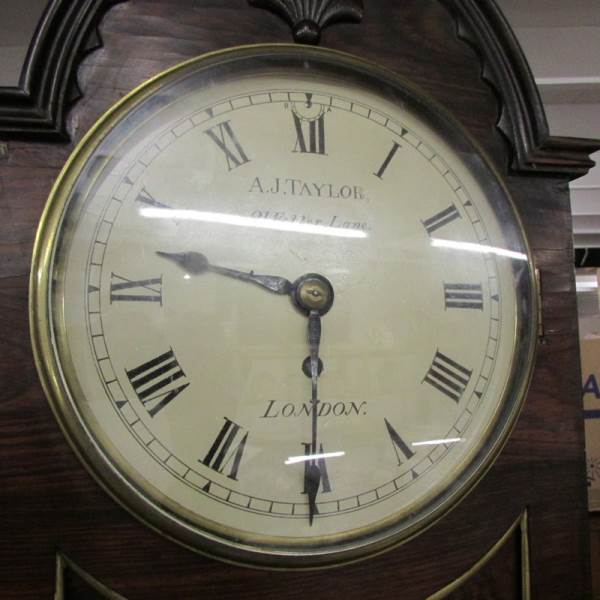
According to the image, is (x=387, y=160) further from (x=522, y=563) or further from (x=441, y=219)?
(x=522, y=563)

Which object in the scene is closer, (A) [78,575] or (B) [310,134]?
(A) [78,575]

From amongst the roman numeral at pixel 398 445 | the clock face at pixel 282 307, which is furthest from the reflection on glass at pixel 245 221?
the roman numeral at pixel 398 445

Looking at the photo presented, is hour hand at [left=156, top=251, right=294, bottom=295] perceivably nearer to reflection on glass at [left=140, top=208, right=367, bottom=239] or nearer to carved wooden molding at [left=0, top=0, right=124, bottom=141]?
reflection on glass at [left=140, top=208, right=367, bottom=239]

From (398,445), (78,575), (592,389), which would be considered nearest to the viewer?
(78,575)

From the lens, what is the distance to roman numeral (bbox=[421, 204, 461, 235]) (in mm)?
696

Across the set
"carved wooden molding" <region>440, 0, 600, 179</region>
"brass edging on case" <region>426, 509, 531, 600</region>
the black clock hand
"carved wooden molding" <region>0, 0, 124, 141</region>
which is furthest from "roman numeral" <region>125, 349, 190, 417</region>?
"carved wooden molding" <region>440, 0, 600, 179</region>

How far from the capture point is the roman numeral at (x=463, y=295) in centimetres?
69

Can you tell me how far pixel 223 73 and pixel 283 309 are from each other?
0.26m

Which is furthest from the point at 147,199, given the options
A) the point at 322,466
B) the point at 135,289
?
the point at 322,466

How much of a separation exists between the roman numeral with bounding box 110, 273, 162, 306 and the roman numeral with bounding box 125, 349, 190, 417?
0.19 ft

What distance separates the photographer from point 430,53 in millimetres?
708

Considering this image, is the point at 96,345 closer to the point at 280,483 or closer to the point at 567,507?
the point at 280,483

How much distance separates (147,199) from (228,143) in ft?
0.35

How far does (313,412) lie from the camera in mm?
637
